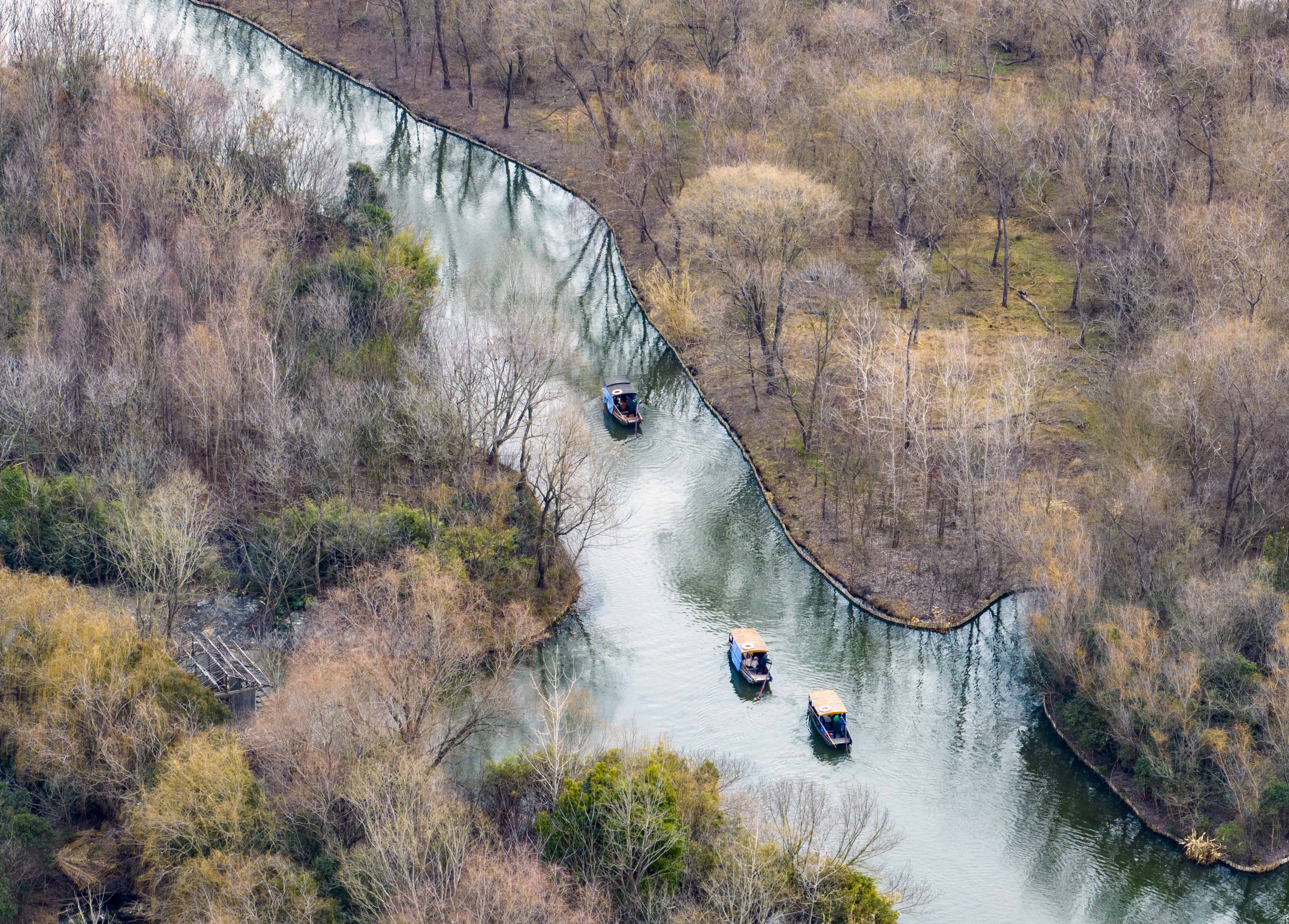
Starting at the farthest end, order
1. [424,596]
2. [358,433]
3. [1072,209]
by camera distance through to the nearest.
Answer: [1072,209]
[358,433]
[424,596]

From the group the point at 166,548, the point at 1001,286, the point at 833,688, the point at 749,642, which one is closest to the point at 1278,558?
the point at 833,688

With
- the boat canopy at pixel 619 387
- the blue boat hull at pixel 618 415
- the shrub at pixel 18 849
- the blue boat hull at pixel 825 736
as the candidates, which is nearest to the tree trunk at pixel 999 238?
the boat canopy at pixel 619 387

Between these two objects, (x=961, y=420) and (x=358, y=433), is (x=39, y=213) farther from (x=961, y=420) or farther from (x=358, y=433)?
(x=961, y=420)

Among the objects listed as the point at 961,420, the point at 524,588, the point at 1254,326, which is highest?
the point at 1254,326

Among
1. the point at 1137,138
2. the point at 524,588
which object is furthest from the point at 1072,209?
the point at 524,588

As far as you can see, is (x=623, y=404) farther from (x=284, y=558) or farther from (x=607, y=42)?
(x=607, y=42)

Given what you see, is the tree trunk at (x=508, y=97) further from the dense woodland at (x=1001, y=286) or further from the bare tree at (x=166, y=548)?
the bare tree at (x=166, y=548)

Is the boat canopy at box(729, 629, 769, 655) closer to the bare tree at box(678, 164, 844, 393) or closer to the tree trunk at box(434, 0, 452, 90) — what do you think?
the bare tree at box(678, 164, 844, 393)
